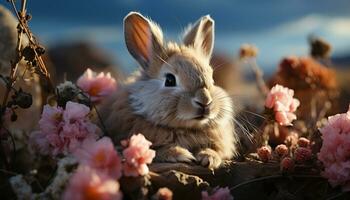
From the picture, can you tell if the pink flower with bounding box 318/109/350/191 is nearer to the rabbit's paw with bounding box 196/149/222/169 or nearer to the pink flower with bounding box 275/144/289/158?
the pink flower with bounding box 275/144/289/158

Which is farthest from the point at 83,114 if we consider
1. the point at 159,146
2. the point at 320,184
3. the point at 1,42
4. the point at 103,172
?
the point at 1,42

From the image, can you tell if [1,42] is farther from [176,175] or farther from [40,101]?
[176,175]

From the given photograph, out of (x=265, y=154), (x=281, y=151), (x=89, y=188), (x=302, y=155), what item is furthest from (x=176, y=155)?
(x=89, y=188)

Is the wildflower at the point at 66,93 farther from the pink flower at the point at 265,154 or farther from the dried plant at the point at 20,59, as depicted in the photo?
the pink flower at the point at 265,154

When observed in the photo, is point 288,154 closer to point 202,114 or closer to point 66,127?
point 202,114

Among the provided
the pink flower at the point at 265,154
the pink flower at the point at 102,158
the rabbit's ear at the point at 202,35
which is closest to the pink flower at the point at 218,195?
the pink flower at the point at 102,158
